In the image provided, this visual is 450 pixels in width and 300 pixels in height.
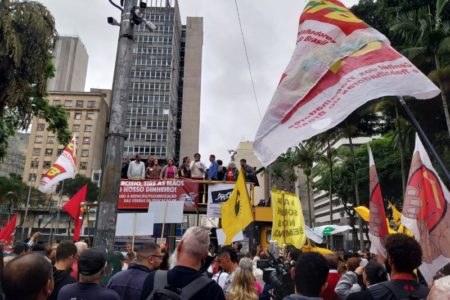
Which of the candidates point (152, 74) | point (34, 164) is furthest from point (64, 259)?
point (34, 164)

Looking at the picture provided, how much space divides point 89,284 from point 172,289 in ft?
4.31

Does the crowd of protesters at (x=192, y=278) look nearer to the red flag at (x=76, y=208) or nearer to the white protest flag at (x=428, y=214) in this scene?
the white protest flag at (x=428, y=214)

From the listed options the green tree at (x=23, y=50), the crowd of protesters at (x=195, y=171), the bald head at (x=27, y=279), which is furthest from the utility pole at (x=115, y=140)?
the crowd of protesters at (x=195, y=171)

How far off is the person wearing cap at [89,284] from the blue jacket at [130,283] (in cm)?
69

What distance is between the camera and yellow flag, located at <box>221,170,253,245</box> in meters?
6.67

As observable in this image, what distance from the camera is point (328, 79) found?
158 inches

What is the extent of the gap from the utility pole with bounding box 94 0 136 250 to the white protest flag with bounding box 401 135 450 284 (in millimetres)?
3731

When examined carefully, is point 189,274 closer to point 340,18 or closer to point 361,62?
point 361,62

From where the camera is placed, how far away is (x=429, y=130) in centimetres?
2441

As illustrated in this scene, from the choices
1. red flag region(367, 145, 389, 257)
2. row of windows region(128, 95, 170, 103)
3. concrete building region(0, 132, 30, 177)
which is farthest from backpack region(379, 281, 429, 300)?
concrete building region(0, 132, 30, 177)

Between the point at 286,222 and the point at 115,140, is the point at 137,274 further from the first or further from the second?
the point at 286,222

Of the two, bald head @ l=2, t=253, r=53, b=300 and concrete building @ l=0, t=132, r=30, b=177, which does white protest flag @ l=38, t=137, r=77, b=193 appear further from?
concrete building @ l=0, t=132, r=30, b=177

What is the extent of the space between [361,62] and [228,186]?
29.2ft

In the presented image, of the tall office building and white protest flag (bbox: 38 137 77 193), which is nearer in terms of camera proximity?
white protest flag (bbox: 38 137 77 193)
